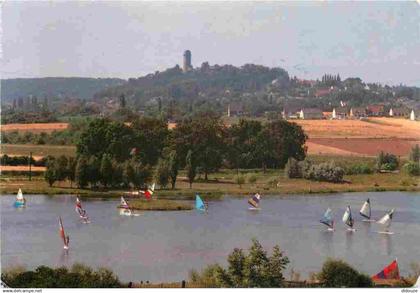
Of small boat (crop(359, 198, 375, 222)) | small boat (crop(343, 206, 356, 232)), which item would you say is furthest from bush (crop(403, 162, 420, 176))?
small boat (crop(343, 206, 356, 232))

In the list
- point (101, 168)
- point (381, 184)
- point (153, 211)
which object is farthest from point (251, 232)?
point (381, 184)

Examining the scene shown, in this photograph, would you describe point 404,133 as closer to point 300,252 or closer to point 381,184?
point 381,184

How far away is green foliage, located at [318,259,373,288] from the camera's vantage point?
23.4ft

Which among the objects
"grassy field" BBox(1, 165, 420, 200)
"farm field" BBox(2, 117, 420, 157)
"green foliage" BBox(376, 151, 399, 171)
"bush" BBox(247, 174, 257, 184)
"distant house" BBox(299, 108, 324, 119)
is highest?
"distant house" BBox(299, 108, 324, 119)

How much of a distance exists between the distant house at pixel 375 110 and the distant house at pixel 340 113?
252mm

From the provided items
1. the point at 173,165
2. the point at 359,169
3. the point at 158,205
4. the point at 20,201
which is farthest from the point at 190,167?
the point at 359,169

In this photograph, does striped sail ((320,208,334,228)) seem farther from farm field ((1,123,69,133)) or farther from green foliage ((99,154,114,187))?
farm field ((1,123,69,133))

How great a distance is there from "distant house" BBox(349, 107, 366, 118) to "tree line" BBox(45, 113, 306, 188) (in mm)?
1201

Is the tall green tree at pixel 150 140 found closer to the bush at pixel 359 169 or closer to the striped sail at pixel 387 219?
the bush at pixel 359 169

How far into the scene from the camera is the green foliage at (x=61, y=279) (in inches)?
268

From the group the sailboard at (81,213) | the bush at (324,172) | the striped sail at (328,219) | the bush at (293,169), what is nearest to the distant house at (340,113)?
the bush at (324,172)

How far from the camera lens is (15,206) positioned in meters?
9.55

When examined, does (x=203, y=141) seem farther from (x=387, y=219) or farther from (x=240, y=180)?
(x=387, y=219)

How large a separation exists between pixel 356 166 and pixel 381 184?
1.23 feet
